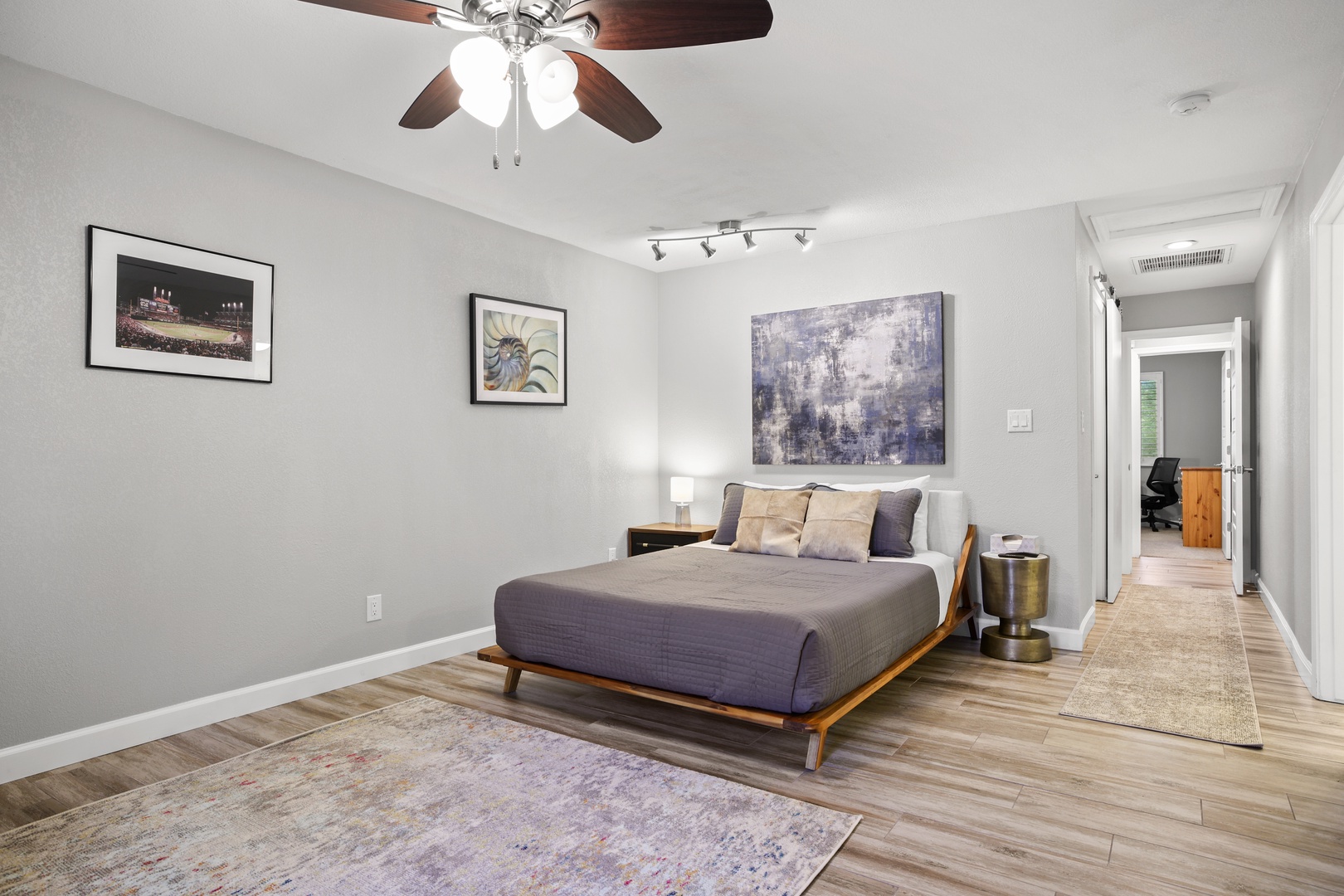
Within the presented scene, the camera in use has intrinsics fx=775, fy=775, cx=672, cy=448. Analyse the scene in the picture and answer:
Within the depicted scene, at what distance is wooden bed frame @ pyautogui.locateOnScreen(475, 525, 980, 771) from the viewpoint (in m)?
2.63

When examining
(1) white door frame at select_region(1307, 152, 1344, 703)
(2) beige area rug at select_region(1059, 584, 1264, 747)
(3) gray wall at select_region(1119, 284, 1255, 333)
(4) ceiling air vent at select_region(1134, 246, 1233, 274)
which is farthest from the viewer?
(3) gray wall at select_region(1119, 284, 1255, 333)

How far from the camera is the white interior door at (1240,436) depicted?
5.67 meters

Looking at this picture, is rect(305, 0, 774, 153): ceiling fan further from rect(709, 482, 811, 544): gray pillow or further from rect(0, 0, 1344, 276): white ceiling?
rect(709, 482, 811, 544): gray pillow

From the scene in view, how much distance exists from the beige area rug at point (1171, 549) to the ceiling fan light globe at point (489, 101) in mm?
8016

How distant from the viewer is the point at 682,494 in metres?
5.37

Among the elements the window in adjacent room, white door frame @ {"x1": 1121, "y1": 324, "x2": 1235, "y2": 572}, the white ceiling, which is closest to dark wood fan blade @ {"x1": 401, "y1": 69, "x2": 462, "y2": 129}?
the white ceiling

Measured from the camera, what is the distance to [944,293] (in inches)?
179

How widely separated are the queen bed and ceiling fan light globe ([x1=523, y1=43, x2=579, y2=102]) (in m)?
1.80

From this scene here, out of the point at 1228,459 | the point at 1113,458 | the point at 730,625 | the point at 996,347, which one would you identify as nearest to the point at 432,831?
Result: the point at 730,625

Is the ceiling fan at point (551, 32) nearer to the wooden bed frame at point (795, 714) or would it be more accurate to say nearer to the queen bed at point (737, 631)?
the queen bed at point (737, 631)

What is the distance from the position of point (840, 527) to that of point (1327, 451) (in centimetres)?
207

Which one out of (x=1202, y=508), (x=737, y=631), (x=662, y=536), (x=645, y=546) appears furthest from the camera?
(x=1202, y=508)

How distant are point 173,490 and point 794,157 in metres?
2.93

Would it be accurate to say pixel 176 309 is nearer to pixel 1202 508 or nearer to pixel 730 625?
pixel 730 625
